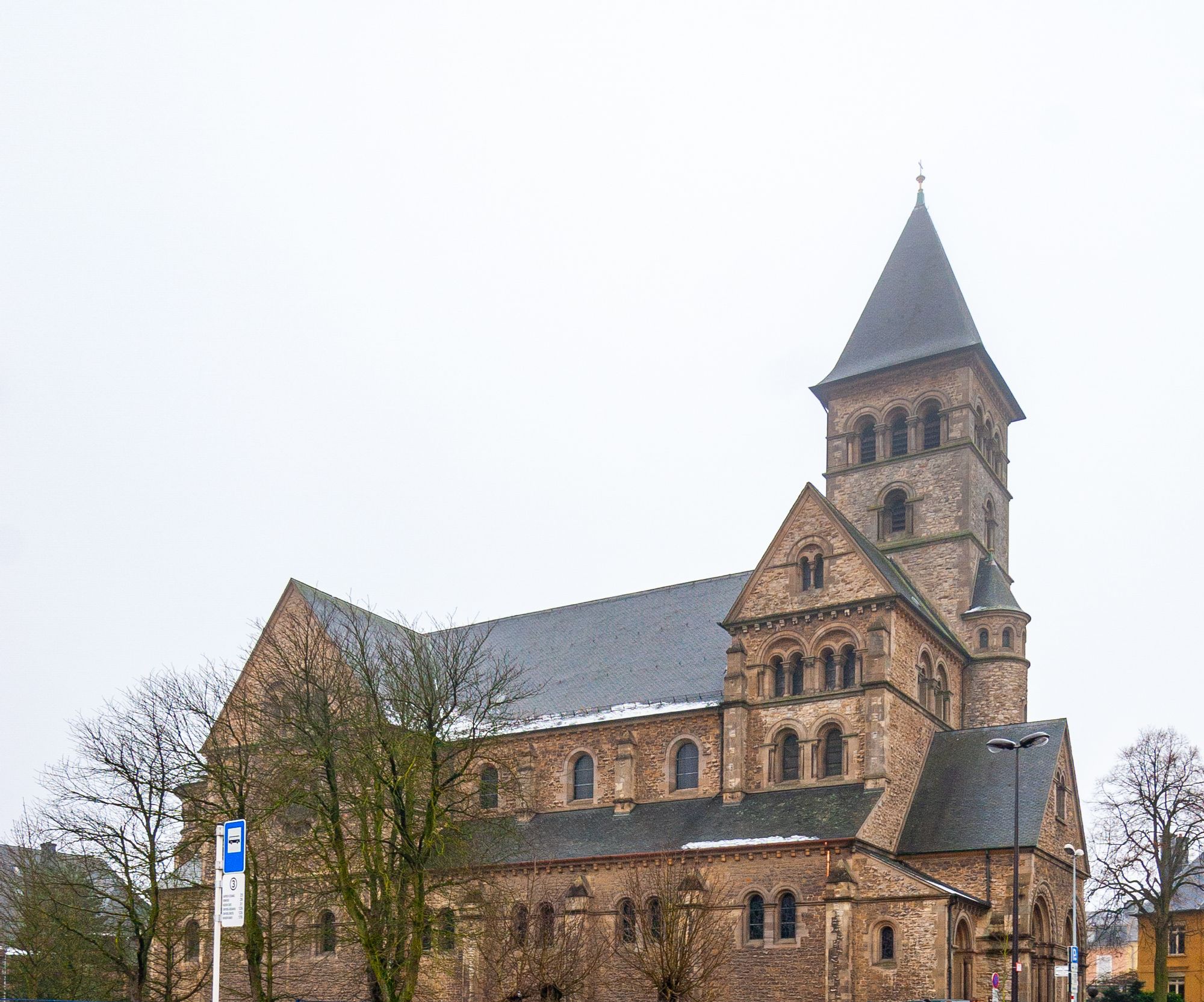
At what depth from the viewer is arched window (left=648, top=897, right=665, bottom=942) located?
36938mm

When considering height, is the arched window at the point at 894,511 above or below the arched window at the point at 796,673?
above

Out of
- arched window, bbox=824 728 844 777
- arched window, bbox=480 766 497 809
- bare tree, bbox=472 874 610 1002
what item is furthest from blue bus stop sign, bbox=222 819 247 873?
arched window, bbox=824 728 844 777

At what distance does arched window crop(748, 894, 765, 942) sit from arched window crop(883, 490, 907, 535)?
59.7ft

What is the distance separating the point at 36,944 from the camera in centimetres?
4556

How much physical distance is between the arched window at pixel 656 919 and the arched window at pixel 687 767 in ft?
18.3

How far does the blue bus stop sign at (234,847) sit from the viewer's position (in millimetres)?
19922

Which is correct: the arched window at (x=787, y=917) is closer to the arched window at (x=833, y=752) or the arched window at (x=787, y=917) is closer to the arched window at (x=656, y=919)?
the arched window at (x=656, y=919)

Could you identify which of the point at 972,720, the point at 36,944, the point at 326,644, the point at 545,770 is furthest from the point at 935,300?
the point at 36,944

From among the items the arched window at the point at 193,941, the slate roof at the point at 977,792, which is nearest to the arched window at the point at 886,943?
the slate roof at the point at 977,792

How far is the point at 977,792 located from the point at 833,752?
4.68m

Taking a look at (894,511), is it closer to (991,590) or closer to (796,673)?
(991,590)

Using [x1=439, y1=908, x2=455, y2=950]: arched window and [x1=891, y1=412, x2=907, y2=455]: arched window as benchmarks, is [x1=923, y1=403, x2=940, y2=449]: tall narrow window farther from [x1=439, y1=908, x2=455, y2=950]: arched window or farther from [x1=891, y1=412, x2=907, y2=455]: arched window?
[x1=439, y1=908, x2=455, y2=950]: arched window

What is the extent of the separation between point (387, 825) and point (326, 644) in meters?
6.72

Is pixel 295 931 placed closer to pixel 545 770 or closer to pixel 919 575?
pixel 545 770
